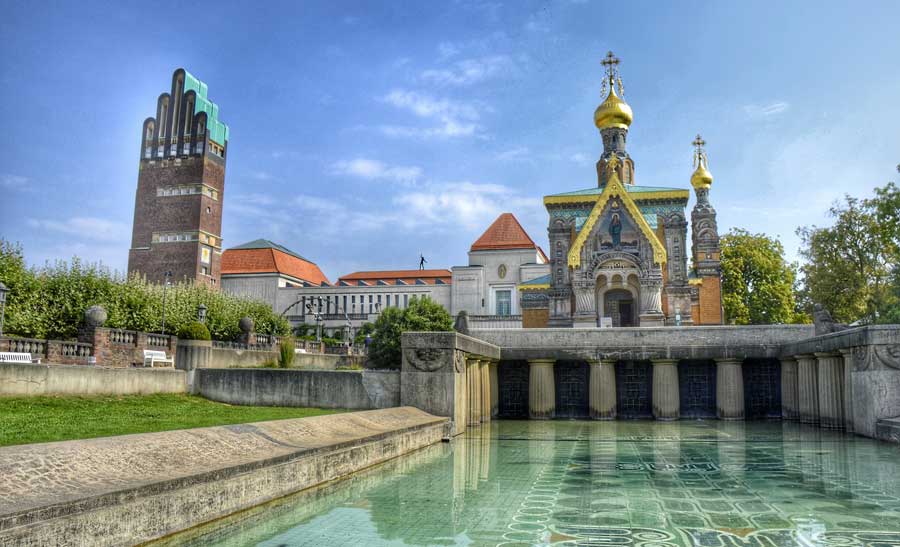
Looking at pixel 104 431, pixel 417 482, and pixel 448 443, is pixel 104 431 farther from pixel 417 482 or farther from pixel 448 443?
pixel 448 443

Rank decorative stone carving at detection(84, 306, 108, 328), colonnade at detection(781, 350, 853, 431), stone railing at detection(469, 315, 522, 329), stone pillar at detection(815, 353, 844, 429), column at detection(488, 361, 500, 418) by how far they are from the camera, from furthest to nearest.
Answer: stone railing at detection(469, 315, 522, 329) < column at detection(488, 361, 500, 418) < decorative stone carving at detection(84, 306, 108, 328) < stone pillar at detection(815, 353, 844, 429) < colonnade at detection(781, 350, 853, 431)

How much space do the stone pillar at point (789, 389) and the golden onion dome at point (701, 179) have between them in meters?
32.5

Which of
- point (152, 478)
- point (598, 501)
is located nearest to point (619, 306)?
point (598, 501)

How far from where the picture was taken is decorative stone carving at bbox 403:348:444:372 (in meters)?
17.6

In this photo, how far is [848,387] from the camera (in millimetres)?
18984

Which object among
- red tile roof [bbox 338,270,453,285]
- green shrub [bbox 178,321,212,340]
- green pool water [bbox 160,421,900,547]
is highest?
red tile roof [bbox 338,270,453,285]

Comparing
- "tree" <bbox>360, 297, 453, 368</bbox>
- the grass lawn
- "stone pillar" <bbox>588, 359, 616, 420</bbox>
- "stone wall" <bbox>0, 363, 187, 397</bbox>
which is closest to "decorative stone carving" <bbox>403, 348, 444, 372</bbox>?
the grass lawn

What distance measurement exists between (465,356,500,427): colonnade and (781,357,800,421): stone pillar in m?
10.4

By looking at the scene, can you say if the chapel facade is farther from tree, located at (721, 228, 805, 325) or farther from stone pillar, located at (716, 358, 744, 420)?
stone pillar, located at (716, 358, 744, 420)

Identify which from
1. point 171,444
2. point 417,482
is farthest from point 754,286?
point 171,444

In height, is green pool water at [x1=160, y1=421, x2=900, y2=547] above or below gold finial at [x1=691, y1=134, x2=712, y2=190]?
below

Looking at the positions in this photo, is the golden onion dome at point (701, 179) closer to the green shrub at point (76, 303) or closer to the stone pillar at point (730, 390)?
the stone pillar at point (730, 390)

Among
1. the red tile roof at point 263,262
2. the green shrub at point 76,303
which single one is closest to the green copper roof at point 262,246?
the red tile roof at point 263,262

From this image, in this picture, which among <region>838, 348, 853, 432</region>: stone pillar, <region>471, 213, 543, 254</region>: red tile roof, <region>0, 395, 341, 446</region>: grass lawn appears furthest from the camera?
<region>471, 213, 543, 254</region>: red tile roof
